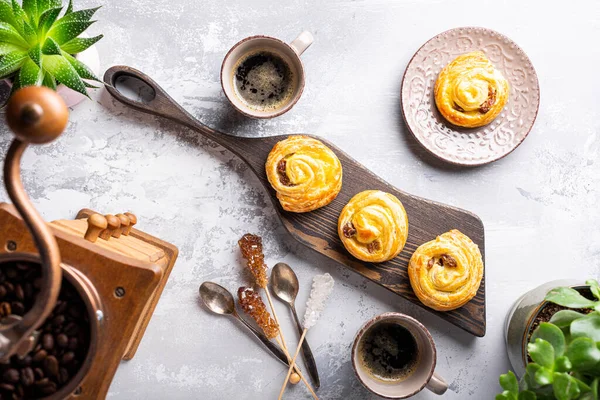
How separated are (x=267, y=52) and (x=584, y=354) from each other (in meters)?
1.76

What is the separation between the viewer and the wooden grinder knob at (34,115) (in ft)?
4.10

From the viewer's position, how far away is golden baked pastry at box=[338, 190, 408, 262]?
238 cm

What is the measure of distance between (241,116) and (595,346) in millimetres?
1726

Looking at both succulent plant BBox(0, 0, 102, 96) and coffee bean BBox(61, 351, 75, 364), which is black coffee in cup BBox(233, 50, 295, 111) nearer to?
succulent plant BBox(0, 0, 102, 96)

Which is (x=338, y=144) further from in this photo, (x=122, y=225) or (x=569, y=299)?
(x=569, y=299)

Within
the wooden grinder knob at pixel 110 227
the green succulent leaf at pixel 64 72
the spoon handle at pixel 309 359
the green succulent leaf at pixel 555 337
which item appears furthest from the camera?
the spoon handle at pixel 309 359

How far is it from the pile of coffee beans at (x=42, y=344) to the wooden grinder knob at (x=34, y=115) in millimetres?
495

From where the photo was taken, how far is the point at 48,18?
2092mm

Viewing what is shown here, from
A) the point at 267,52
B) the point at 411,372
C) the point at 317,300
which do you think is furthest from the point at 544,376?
the point at 267,52

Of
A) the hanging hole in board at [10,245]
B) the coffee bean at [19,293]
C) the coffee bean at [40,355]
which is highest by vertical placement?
the hanging hole in board at [10,245]

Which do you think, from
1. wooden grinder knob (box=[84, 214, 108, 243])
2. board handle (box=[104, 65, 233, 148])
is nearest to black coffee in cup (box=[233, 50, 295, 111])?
board handle (box=[104, 65, 233, 148])

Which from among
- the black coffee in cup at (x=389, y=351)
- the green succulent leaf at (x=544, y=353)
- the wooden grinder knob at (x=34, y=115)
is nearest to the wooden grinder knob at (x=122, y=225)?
the wooden grinder knob at (x=34, y=115)

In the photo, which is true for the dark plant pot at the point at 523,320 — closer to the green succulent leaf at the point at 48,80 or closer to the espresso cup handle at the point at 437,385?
the espresso cup handle at the point at 437,385

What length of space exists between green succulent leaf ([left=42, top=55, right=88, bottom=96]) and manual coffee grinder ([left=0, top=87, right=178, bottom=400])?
62cm
